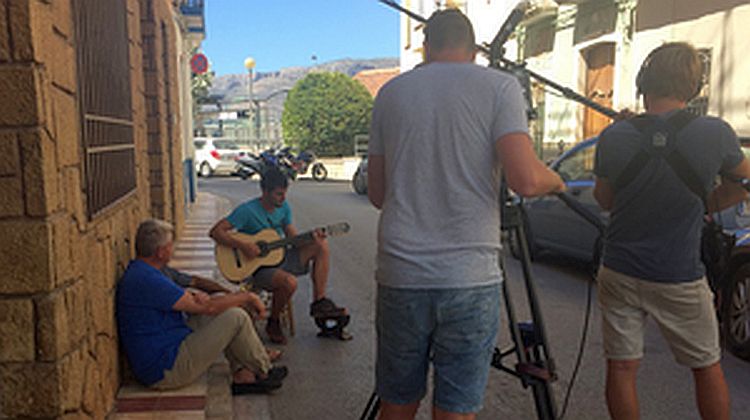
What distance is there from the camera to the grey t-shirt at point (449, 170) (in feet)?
6.27

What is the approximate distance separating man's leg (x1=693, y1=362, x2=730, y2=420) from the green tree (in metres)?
27.6

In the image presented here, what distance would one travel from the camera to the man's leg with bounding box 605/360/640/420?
255 centimetres

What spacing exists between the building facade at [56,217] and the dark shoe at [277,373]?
87 centimetres

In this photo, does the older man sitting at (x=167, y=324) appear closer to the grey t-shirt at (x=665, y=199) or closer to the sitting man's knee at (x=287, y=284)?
the sitting man's knee at (x=287, y=284)

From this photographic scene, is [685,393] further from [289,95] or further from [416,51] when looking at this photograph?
[289,95]

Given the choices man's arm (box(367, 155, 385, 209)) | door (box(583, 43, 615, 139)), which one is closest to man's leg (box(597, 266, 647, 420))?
man's arm (box(367, 155, 385, 209))

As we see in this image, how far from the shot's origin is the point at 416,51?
82.4 ft

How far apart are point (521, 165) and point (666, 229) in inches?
35.0

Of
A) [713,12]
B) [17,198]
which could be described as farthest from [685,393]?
[713,12]

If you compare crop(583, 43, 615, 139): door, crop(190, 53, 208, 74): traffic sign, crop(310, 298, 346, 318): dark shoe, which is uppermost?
crop(190, 53, 208, 74): traffic sign

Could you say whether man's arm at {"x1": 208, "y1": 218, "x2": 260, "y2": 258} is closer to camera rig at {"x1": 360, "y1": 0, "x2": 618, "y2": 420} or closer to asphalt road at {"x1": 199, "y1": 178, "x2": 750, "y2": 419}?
asphalt road at {"x1": 199, "y1": 178, "x2": 750, "y2": 419}

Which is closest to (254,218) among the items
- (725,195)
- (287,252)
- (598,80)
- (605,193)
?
(287,252)

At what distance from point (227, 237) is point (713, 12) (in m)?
9.72

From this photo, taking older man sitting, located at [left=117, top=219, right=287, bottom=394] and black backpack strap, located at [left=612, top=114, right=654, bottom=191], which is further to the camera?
older man sitting, located at [left=117, top=219, right=287, bottom=394]
